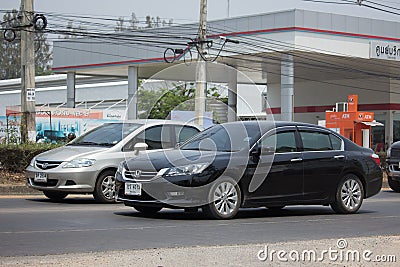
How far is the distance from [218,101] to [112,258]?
19.3 metres

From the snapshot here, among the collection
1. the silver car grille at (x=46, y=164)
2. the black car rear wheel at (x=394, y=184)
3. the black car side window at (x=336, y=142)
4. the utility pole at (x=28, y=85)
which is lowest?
the black car rear wheel at (x=394, y=184)

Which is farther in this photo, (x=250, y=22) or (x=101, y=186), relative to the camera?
(x=250, y=22)

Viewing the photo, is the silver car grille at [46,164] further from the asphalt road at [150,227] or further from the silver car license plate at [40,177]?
the asphalt road at [150,227]

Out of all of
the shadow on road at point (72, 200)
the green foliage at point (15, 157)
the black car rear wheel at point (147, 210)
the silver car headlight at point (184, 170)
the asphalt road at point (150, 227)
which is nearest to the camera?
the asphalt road at point (150, 227)

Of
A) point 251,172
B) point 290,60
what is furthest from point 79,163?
point 290,60

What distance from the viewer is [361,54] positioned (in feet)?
126

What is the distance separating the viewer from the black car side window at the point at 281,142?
1254 centimetres

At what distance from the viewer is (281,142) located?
12.9m

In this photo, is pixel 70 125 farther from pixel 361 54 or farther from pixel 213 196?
pixel 213 196

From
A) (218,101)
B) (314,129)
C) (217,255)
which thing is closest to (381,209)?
(314,129)

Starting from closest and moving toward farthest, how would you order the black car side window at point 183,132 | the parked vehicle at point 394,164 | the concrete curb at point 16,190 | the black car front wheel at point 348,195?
the black car front wheel at point 348,195, the black car side window at point 183,132, the concrete curb at point 16,190, the parked vehicle at point 394,164

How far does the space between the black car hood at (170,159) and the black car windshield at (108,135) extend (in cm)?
303

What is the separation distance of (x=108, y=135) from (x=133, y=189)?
3.73 metres

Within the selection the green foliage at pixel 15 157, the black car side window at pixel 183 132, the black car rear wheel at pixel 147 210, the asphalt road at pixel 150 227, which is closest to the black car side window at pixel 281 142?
the asphalt road at pixel 150 227
